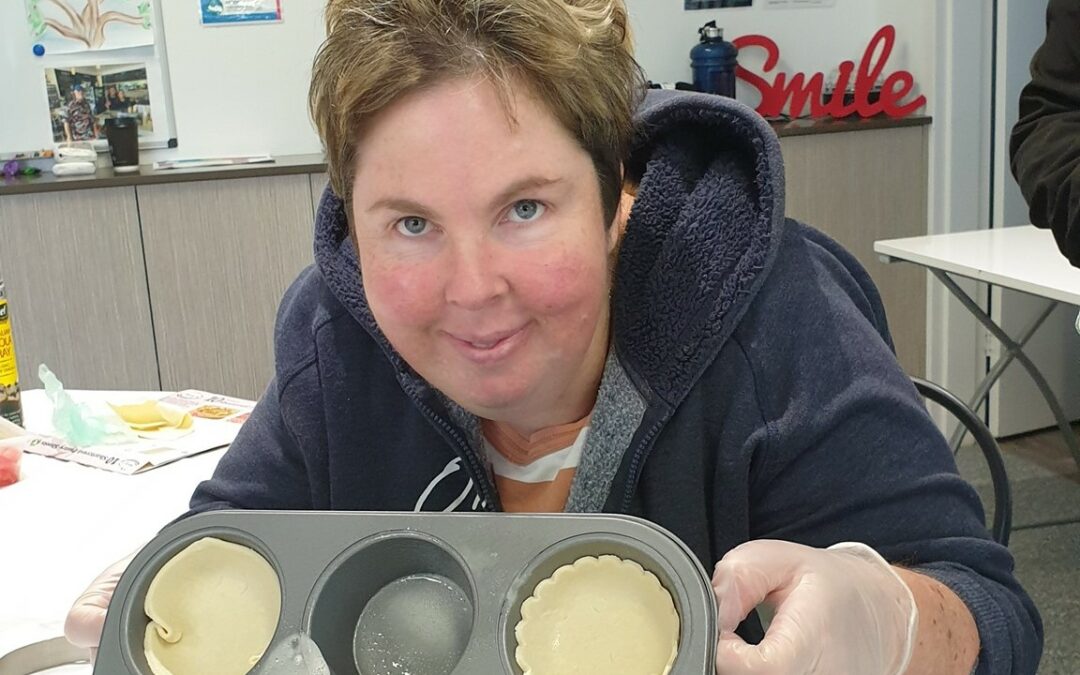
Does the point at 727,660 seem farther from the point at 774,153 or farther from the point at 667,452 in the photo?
the point at 774,153

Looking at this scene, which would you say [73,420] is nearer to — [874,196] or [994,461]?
→ [994,461]

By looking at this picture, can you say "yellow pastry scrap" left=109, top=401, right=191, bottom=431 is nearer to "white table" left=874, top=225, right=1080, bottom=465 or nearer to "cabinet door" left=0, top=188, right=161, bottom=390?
"cabinet door" left=0, top=188, right=161, bottom=390

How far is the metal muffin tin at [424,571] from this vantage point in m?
0.61

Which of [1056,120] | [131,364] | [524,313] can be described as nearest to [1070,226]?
[1056,120]

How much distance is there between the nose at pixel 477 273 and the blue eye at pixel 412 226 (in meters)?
0.04

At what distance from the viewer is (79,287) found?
272cm

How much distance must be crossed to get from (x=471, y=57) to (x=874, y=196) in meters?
2.70

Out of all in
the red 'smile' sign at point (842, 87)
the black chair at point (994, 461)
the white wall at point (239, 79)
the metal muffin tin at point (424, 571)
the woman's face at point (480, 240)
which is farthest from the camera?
the red 'smile' sign at point (842, 87)

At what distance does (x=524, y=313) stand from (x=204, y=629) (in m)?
0.32

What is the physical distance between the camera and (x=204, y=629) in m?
0.69

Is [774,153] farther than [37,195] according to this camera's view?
No

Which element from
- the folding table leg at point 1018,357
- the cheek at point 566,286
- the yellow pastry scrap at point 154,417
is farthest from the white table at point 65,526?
the folding table leg at point 1018,357

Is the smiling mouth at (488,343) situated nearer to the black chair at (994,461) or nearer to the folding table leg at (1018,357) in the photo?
the black chair at (994,461)

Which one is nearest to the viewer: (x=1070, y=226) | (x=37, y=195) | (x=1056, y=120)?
(x=1070, y=226)
